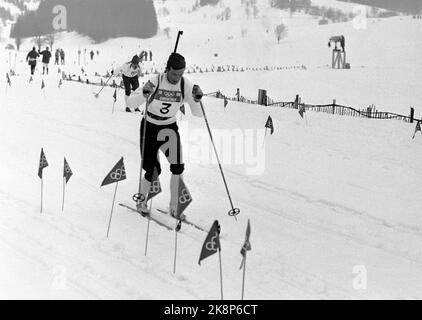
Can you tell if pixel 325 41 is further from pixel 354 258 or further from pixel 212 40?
pixel 354 258

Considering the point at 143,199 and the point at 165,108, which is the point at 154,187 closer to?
the point at 143,199

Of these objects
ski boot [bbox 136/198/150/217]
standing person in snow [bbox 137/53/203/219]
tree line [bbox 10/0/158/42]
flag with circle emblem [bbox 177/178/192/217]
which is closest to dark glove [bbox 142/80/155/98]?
standing person in snow [bbox 137/53/203/219]

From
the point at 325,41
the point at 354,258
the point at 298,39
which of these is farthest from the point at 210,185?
the point at 298,39

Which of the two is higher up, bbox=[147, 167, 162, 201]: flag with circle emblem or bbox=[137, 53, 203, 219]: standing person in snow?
bbox=[137, 53, 203, 219]: standing person in snow

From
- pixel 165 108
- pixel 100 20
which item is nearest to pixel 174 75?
pixel 165 108

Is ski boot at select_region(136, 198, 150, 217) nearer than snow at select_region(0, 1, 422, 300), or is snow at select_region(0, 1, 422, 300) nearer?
snow at select_region(0, 1, 422, 300)

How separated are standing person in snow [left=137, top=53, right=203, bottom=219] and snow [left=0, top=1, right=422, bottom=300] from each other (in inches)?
28.9

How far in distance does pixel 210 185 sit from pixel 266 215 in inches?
65.3

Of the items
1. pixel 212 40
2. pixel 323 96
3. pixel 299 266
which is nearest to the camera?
pixel 299 266

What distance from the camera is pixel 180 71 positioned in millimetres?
6777

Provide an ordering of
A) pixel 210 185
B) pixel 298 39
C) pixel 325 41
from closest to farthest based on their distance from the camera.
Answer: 1. pixel 210 185
2. pixel 325 41
3. pixel 298 39

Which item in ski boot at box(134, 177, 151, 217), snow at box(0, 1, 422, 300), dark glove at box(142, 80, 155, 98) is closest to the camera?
snow at box(0, 1, 422, 300)

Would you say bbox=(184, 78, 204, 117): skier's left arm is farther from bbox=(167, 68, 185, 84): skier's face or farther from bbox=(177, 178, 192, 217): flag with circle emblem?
bbox=(177, 178, 192, 217): flag with circle emblem

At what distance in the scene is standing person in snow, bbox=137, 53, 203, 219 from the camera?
6852mm
